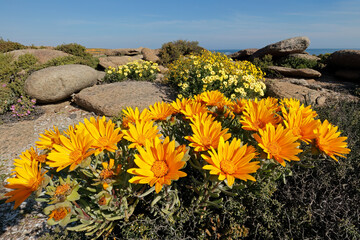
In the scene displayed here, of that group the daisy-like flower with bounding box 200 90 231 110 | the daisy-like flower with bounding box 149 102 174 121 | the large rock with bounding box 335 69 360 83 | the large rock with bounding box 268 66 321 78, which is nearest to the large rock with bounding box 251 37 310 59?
the large rock with bounding box 268 66 321 78

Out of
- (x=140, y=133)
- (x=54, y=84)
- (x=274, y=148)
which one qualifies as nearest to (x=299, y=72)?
(x=274, y=148)

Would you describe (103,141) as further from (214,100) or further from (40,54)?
(40,54)

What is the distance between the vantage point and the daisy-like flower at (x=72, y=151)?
1.14m

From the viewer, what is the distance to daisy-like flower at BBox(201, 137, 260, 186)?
1.13 metres

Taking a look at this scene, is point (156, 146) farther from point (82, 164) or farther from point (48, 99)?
point (48, 99)

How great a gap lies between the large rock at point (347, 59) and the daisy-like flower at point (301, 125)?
1077 centimetres

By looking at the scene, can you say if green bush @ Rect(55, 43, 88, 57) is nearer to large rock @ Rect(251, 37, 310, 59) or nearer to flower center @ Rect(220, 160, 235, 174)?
large rock @ Rect(251, 37, 310, 59)

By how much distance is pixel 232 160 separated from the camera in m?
1.20

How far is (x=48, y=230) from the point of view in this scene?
7.09 ft

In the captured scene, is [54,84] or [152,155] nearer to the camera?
[152,155]

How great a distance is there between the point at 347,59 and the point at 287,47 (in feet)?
9.01

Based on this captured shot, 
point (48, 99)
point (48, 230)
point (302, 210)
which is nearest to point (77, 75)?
point (48, 99)

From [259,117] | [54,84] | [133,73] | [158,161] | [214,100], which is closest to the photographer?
[158,161]

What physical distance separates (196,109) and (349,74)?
11084 mm
